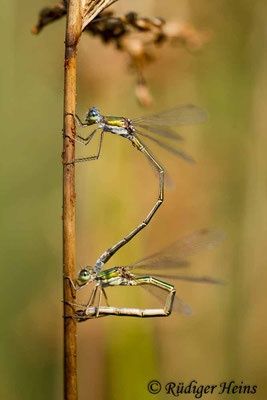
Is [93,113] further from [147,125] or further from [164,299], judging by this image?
[164,299]

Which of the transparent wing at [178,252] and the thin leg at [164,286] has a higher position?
the transparent wing at [178,252]

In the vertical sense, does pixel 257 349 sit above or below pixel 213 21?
below

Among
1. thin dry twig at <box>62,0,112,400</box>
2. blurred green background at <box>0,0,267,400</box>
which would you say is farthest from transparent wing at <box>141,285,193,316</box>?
thin dry twig at <box>62,0,112,400</box>

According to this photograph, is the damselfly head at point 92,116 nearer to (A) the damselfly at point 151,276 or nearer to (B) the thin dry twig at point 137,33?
(B) the thin dry twig at point 137,33

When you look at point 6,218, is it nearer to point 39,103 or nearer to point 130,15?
point 39,103

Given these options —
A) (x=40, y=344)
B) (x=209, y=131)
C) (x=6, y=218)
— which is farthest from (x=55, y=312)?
(x=209, y=131)

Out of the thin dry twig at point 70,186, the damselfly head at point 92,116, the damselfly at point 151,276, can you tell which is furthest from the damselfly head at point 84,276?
the damselfly head at point 92,116
